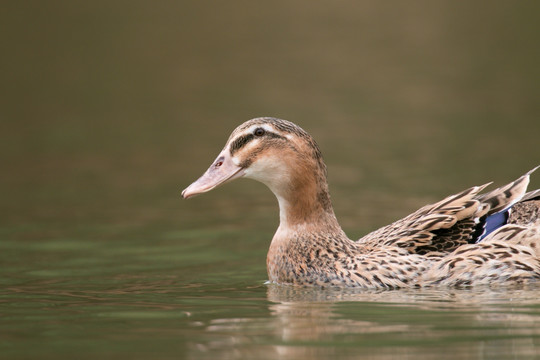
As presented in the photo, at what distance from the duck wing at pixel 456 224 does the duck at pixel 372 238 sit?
0.01m

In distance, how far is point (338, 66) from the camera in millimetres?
39969

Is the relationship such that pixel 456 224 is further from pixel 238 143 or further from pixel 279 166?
pixel 238 143

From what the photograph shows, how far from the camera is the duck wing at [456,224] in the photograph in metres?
11.8

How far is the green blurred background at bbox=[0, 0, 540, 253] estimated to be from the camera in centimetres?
1828

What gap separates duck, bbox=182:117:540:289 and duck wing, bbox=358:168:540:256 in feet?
0.03

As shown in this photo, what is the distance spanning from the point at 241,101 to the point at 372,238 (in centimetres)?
1953

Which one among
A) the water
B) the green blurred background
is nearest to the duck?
the water

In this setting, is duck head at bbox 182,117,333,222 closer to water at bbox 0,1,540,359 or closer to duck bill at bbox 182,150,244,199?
duck bill at bbox 182,150,244,199

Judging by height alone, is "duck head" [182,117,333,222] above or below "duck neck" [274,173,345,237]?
above

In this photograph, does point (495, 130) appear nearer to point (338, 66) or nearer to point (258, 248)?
point (258, 248)

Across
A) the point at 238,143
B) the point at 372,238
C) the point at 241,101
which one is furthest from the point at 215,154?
the point at 238,143

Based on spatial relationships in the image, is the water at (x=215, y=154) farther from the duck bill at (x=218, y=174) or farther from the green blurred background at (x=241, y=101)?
the duck bill at (x=218, y=174)

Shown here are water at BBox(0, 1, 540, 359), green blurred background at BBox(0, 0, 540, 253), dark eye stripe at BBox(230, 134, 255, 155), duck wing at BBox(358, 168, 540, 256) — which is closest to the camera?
water at BBox(0, 1, 540, 359)

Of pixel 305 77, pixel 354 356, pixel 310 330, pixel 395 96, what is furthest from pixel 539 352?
pixel 305 77
